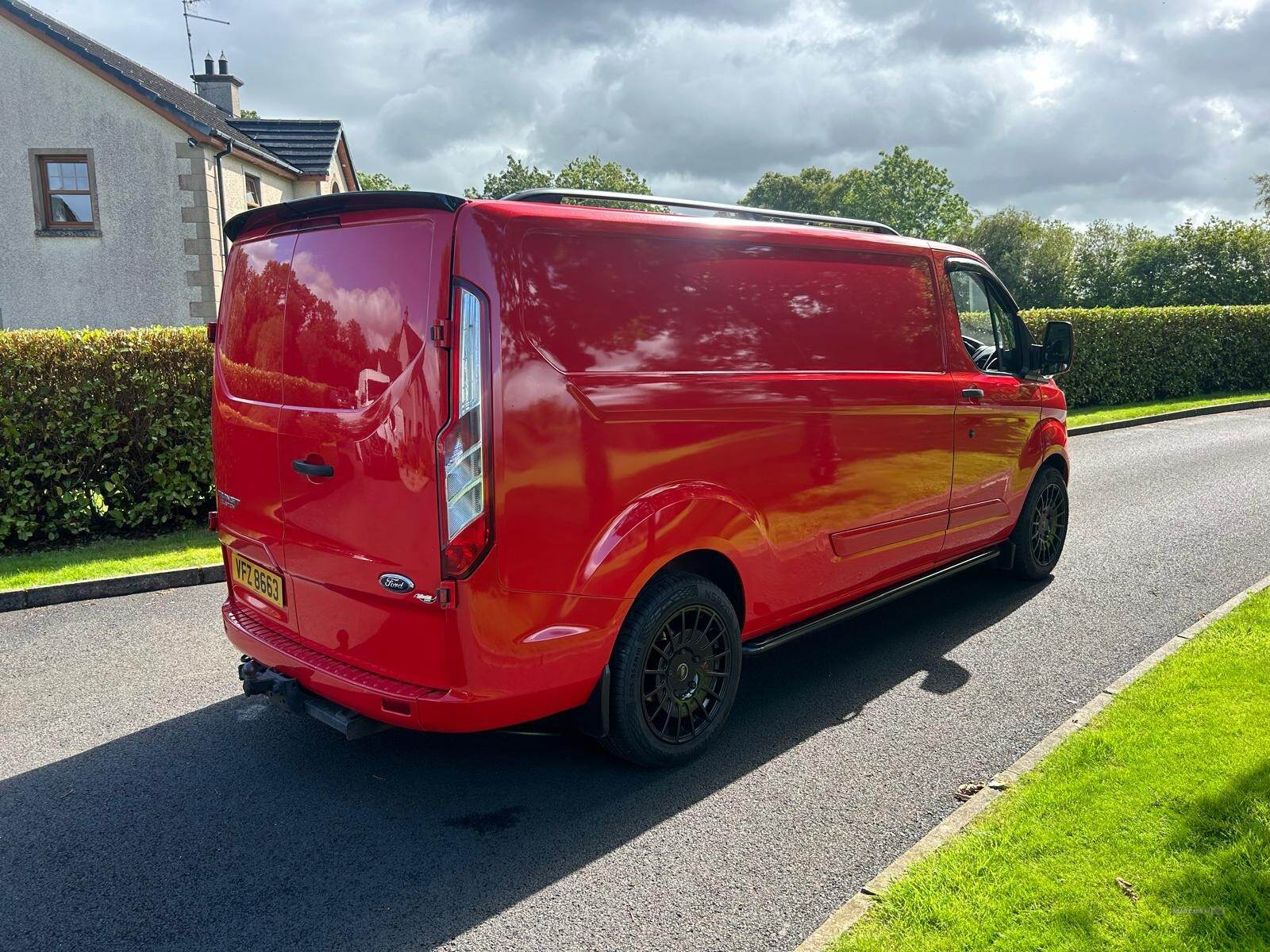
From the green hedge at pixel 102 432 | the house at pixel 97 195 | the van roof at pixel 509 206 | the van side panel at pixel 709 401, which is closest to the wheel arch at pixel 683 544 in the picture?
the van side panel at pixel 709 401

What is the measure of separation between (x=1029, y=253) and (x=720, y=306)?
6864 cm

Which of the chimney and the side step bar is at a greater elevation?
the chimney

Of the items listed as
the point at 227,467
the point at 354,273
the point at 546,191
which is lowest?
the point at 227,467

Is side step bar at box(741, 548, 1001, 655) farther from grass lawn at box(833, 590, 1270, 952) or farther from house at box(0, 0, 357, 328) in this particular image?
house at box(0, 0, 357, 328)

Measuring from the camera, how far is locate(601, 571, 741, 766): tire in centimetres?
369

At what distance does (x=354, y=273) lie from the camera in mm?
3453

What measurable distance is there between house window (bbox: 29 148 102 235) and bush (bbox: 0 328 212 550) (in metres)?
12.7

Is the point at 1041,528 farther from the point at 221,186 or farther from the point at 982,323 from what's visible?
the point at 221,186

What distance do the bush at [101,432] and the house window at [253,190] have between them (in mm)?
14172

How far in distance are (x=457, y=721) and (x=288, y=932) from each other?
2.63 feet

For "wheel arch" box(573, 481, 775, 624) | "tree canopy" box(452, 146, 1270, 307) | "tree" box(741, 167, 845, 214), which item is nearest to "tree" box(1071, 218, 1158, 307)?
"tree canopy" box(452, 146, 1270, 307)

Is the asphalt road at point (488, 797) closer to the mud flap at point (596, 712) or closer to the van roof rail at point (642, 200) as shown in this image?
the mud flap at point (596, 712)

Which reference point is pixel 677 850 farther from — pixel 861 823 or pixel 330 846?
pixel 330 846

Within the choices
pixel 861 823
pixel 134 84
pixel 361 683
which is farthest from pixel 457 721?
pixel 134 84
